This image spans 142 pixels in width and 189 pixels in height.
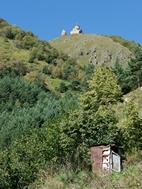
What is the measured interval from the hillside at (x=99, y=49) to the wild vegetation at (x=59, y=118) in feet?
77.7

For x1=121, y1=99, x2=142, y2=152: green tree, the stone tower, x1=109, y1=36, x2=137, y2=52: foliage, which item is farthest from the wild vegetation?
the stone tower

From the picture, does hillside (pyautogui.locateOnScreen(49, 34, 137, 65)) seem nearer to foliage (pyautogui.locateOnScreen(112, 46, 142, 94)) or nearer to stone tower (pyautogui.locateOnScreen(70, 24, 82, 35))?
stone tower (pyautogui.locateOnScreen(70, 24, 82, 35))

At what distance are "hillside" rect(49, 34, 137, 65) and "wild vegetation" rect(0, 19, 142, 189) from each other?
23.7m

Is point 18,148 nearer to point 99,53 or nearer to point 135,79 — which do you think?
point 135,79

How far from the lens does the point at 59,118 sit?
3872cm

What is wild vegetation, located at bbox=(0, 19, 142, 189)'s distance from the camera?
1619cm

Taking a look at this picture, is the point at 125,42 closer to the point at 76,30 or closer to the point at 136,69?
the point at 76,30

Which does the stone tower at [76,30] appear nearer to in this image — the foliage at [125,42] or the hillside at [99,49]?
the hillside at [99,49]

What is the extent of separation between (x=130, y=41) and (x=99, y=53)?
56.4 ft

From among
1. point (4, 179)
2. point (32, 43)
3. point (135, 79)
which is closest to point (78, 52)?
point (32, 43)

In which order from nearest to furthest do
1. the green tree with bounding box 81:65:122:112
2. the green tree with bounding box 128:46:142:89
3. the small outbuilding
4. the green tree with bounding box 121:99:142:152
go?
1. the small outbuilding
2. the green tree with bounding box 121:99:142:152
3. the green tree with bounding box 81:65:122:112
4. the green tree with bounding box 128:46:142:89

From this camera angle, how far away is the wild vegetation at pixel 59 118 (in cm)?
1619

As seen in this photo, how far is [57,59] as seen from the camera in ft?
363

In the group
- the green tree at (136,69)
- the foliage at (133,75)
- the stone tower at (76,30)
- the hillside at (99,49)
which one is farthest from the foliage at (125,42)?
the green tree at (136,69)
